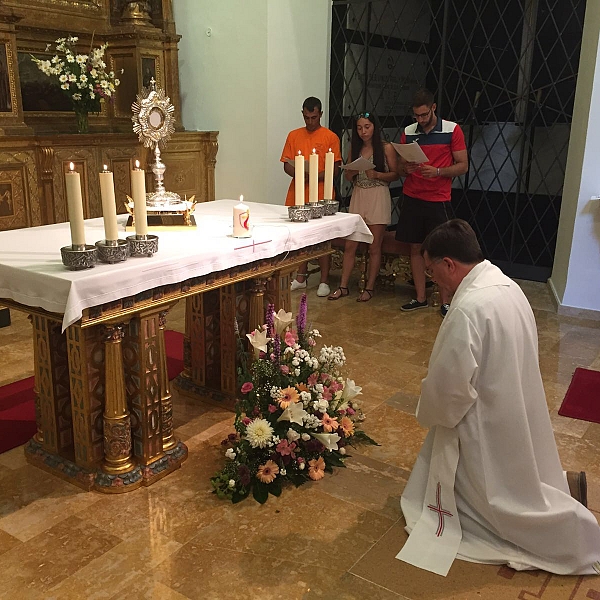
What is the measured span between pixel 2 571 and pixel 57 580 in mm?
220

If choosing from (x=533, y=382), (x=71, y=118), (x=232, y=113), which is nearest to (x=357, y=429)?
(x=533, y=382)

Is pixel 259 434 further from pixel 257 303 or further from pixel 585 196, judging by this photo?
pixel 585 196

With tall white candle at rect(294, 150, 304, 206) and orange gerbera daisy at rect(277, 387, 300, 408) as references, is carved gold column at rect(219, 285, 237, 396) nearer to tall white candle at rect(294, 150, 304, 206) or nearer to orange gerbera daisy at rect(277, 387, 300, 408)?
tall white candle at rect(294, 150, 304, 206)

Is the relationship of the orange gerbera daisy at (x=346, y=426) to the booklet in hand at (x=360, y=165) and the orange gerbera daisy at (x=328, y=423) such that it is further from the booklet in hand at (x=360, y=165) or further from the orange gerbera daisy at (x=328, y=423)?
the booklet in hand at (x=360, y=165)

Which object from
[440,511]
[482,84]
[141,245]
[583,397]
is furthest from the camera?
[482,84]

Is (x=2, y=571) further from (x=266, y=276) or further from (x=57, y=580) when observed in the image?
(x=266, y=276)

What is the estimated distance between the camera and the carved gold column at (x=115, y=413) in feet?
9.36

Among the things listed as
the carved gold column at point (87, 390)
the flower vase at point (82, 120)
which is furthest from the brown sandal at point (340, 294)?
the carved gold column at point (87, 390)

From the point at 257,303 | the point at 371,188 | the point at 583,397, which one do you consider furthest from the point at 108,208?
the point at 371,188

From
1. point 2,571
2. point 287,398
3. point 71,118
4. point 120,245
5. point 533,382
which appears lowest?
point 2,571

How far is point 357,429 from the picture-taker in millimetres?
3535

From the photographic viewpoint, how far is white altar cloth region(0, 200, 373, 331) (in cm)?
250

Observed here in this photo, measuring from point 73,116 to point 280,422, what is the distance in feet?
15.3

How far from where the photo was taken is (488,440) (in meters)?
2.40
